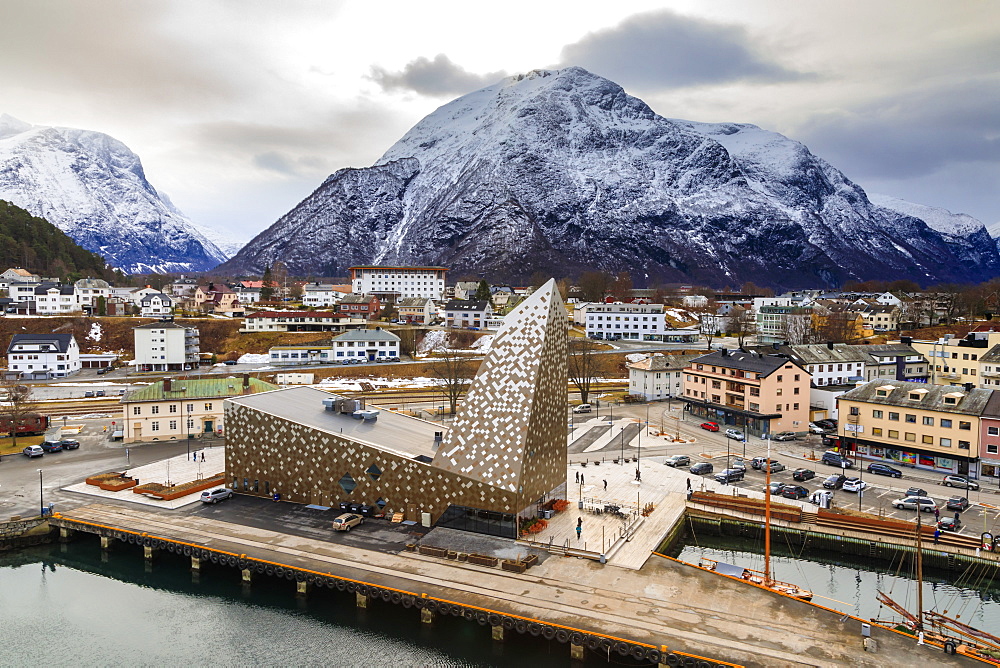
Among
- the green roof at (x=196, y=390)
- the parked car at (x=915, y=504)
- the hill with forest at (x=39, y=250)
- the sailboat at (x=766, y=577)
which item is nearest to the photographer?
the sailboat at (x=766, y=577)

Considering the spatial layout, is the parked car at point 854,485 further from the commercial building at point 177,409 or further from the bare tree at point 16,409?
the bare tree at point 16,409

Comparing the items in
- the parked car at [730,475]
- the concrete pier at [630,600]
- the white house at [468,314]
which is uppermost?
the white house at [468,314]

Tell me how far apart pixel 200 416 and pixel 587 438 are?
3972 cm

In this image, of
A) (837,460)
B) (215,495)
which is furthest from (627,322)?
(215,495)

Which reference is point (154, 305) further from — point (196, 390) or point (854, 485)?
point (854, 485)

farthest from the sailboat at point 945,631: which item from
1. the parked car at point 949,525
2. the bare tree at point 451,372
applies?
the bare tree at point 451,372

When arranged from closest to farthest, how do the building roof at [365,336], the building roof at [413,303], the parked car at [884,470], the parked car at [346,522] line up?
the parked car at [346,522], the parked car at [884,470], the building roof at [365,336], the building roof at [413,303]

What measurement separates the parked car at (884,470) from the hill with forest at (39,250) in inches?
7394

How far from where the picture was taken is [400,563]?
34375mm

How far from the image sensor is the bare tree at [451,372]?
80.6m

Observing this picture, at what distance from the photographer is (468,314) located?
150m

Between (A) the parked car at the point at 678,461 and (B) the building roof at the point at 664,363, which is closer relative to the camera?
(A) the parked car at the point at 678,461

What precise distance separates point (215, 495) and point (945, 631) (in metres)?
43.7

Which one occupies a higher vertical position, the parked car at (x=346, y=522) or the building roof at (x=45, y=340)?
the building roof at (x=45, y=340)
